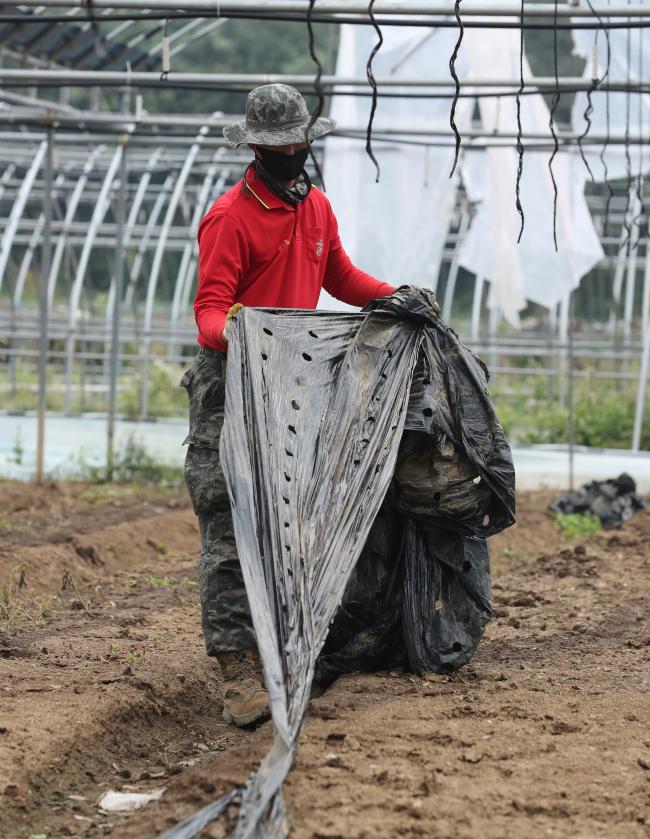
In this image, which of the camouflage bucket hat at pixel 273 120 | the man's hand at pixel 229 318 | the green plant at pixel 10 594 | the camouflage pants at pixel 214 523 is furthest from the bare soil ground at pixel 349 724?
the camouflage bucket hat at pixel 273 120

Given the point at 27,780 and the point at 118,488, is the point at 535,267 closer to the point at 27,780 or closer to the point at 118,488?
the point at 118,488

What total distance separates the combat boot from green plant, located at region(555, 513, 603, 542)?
460 cm

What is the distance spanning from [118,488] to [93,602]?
12.9ft

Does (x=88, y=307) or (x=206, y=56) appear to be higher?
(x=206, y=56)

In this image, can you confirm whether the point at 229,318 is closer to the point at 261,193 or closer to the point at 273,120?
the point at 261,193

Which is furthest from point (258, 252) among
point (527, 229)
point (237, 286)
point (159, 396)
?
point (159, 396)

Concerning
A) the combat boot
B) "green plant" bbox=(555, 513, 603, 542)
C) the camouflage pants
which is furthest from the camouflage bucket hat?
"green plant" bbox=(555, 513, 603, 542)

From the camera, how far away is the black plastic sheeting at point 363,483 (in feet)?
10.7

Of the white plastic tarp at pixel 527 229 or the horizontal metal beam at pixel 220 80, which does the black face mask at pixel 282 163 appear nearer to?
the horizontal metal beam at pixel 220 80

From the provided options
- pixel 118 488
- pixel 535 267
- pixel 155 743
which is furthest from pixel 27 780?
pixel 535 267

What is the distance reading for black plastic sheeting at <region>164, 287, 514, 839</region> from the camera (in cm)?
326

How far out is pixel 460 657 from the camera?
416cm

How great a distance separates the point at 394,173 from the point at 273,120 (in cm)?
576

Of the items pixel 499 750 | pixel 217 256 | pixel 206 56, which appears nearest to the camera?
pixel 499 750
